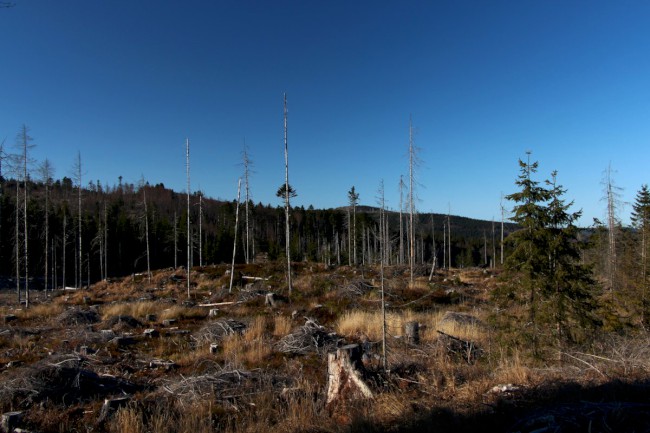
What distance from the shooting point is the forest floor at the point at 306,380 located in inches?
149

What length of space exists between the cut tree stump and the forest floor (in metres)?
0.06

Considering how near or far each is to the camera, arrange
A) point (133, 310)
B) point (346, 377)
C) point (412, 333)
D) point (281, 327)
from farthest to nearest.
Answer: point (133, 310)
point (281, 327)
point (412, 333)
point (346, 377)

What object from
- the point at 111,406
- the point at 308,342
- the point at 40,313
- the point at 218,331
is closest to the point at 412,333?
the point at 308,342

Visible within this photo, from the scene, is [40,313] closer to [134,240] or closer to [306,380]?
[306,380]

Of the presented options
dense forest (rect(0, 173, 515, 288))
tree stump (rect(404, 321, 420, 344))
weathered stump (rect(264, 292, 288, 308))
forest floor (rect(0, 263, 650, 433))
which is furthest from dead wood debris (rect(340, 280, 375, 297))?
dense forest (rect(0, 173, 515, 288))

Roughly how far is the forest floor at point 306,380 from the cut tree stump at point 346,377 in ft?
0.19

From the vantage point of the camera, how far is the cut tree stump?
4914mm

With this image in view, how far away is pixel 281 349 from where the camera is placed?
357 inches

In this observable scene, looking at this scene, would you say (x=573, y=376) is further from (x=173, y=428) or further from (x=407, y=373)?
(x=173, y=428)

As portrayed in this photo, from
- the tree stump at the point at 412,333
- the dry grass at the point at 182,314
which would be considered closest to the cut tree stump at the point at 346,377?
the tree stump at the point at 412,333

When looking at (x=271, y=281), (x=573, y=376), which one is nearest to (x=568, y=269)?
(x=573, y=376)

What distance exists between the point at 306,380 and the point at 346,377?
1.21m

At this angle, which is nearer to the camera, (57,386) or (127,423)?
(127,423)

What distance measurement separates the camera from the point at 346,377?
5.05 meters
